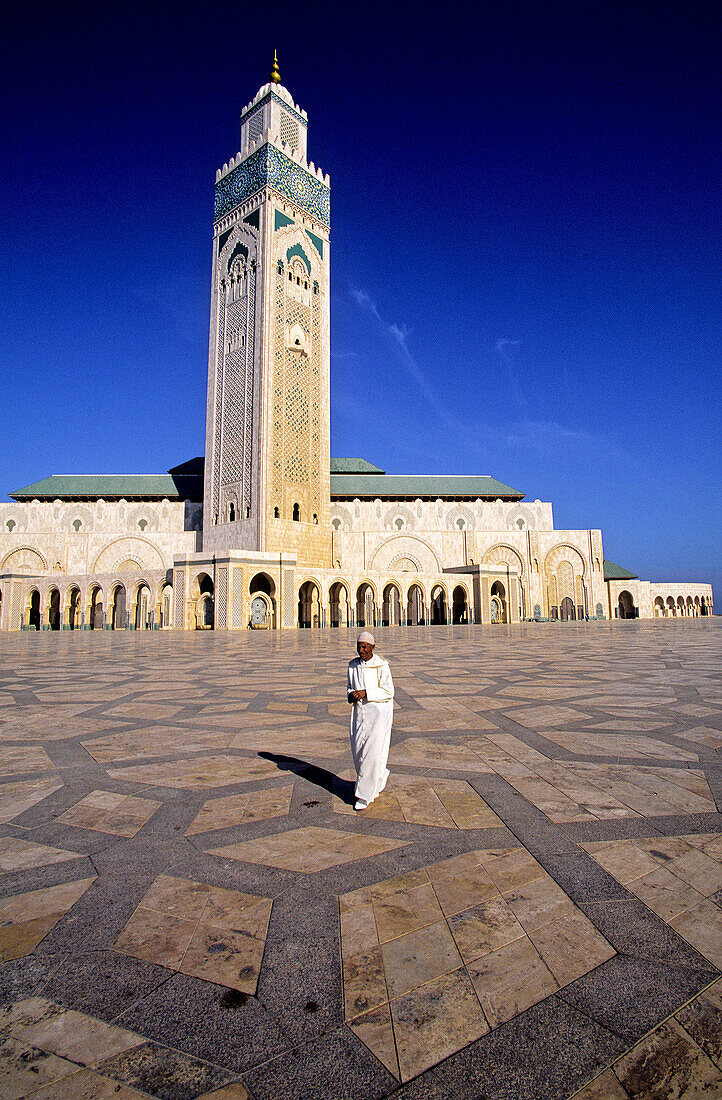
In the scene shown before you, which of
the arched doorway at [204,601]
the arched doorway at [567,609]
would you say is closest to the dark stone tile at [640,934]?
the arched doorway at [204,601]

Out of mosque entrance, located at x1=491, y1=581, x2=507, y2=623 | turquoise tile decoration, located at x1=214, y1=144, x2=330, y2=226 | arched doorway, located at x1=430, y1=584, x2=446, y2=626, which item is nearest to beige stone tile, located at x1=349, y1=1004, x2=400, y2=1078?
mosque entrance, located at x1=491, y1=581, x2=507, y2=623

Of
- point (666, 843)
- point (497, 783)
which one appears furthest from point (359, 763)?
point (666, 843)

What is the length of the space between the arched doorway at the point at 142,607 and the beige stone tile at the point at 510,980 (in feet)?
104

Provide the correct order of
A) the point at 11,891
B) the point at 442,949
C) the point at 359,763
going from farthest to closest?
the point at 359,763 < the point at 11,891 < the point at 442,949

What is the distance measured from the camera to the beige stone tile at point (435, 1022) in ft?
3.88

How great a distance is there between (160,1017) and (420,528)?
132 feet

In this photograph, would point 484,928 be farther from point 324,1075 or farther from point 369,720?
point 369,720

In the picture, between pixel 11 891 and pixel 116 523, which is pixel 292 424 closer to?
pixel 116 523

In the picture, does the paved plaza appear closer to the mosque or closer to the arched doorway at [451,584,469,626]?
the mosque

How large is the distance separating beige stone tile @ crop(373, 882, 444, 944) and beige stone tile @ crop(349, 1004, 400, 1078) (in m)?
0.28

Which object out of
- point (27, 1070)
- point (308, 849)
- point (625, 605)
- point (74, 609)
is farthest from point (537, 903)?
point (625, 605)

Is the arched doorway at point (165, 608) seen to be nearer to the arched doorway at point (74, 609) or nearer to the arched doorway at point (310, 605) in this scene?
the arched doorway at point (74, 609)

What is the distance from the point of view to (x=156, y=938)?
1617 millimetres

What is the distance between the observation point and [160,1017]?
4.27 feet
